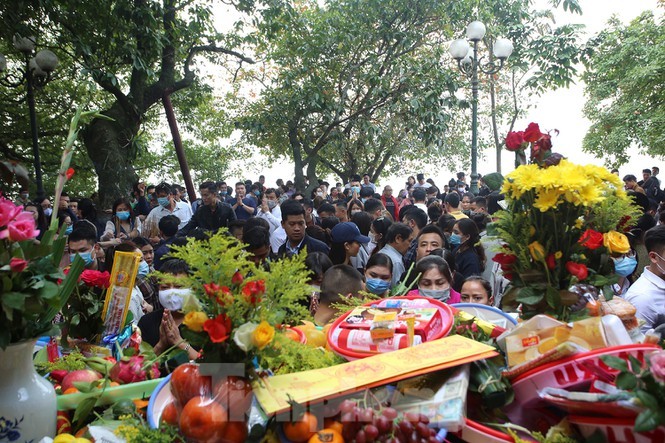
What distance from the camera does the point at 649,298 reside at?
11.7 feet

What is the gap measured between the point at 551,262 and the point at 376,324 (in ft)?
2.30

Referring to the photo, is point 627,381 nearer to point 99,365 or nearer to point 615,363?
point 615,363

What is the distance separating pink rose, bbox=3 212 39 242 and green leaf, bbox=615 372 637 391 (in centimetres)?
172

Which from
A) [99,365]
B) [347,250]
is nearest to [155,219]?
[347,250]

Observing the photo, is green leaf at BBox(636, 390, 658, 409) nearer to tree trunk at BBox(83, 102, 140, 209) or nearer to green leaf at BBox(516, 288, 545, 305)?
green leaf at BBox(516, 288, 545, 305)

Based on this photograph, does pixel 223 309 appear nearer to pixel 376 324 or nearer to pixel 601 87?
pixel 376 324

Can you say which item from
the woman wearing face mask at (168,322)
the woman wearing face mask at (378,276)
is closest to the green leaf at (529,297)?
the woman wearing face mask at (168,322)

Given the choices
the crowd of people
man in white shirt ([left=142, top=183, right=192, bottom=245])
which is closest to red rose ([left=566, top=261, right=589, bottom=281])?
the crowd of people

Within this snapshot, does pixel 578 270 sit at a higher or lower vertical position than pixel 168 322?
higher

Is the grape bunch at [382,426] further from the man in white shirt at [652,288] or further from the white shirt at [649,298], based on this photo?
the white shirt at [649,298]

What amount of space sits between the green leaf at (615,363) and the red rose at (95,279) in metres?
2.16

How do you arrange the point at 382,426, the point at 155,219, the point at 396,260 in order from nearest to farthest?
the point at 382,426, the point at 396,260, the point at 155,219

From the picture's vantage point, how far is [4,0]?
7320 millimetres

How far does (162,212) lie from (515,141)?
7133mm
